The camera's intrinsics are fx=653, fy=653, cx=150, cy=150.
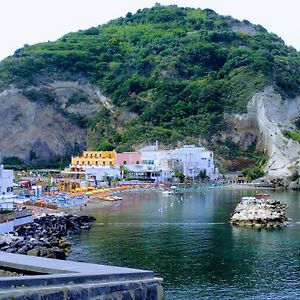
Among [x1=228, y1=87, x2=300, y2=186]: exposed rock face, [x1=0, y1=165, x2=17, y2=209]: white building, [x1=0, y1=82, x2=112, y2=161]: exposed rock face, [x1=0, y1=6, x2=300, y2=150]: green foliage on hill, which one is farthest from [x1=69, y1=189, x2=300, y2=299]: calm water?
[x1=0, y1=82, x2=112, y2=161]: exposed rock face

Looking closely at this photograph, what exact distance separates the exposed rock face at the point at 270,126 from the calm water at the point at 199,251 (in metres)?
40.7

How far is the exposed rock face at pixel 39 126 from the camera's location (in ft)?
356

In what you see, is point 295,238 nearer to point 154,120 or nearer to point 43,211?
point 43,211

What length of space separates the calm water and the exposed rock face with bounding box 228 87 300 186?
1601 inches

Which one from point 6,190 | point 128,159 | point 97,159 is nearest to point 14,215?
point 6,190

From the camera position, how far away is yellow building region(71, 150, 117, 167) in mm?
95500

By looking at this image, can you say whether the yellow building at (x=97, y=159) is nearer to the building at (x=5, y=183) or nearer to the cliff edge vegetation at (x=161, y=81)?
the cliff edge vegetation at (x=161, y=81)

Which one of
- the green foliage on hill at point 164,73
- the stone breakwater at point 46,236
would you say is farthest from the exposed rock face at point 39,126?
the stone breakwater at point 46,236

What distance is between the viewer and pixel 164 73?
4663 inches

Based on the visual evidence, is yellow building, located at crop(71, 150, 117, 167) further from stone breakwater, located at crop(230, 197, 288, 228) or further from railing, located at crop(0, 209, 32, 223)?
railing, located at crop(0, 209, 32, 223)

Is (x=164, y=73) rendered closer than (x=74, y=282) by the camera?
No

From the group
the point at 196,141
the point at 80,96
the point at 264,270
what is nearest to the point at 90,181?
the point at 196,141

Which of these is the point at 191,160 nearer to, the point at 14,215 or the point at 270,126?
the point at 270,126

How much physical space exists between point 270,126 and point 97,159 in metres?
28.2
